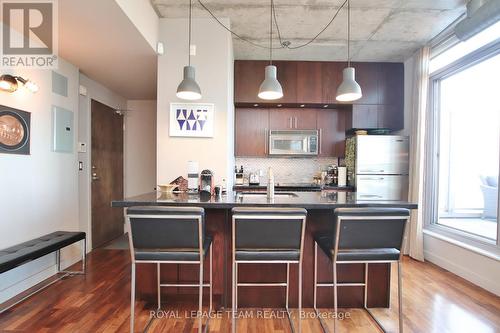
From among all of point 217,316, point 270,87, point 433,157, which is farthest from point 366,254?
point 433,157

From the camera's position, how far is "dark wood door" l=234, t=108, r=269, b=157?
4.55 meters

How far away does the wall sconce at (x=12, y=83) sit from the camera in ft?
7.80

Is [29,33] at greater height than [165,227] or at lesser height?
greater

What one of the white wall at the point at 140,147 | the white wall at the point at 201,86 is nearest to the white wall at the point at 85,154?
the white wall at the point at 140,147

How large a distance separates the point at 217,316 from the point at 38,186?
7.84ft

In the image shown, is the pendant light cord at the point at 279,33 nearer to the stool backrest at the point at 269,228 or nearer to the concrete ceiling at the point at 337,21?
the concrete ceiling at the point at 337,21

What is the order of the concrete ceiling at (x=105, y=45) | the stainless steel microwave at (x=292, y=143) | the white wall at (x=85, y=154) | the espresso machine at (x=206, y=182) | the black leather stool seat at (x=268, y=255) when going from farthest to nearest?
the stainless steel microwave at (x=292, y=143)
the white wall at (x=85, y=154)
the espresso machine at (x=206, y=182)
the concrete ceiling at (x=105, y=45)
the black leather stool seat at (x=268, y=255)

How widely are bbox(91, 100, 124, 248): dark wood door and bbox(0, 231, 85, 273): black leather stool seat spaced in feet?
3.88

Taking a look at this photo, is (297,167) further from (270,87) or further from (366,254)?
(366,254)

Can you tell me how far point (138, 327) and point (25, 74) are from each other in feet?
8.93

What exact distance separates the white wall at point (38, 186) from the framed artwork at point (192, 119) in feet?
4.59

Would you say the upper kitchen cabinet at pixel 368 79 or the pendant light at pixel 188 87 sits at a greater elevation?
the upper kitchen cabinet at pixel 368 79

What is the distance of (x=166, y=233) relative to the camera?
1.77m

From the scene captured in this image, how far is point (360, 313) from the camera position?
2.30 meters
